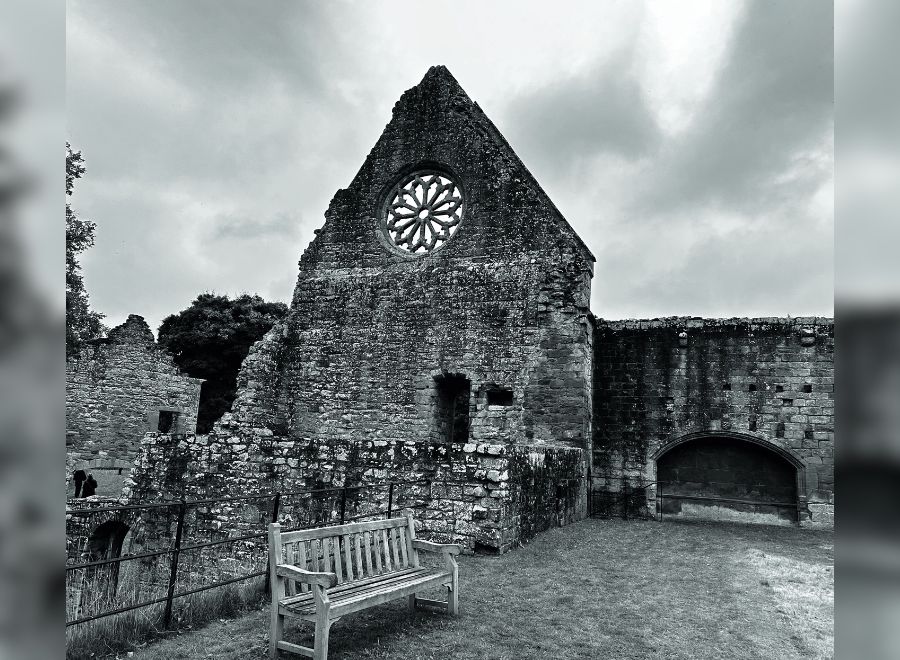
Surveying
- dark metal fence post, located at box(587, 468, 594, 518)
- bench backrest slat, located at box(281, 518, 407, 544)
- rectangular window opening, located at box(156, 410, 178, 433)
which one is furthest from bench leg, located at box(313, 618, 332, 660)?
rectangular window opening, located at box(156, 410, 178, 433)

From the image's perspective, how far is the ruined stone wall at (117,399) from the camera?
17000 millimetres

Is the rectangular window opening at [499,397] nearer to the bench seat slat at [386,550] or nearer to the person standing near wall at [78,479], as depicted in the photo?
the bench seat slat at [386,550]

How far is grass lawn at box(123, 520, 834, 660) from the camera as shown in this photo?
4328mm

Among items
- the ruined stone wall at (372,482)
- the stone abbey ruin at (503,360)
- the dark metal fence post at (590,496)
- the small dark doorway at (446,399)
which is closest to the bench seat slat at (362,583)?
the ruined stone wall at (372,482)

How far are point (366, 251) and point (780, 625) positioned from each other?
1126cm

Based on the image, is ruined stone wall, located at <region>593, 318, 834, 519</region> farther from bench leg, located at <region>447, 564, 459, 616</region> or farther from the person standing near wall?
the person standing near wall

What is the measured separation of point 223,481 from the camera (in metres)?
9.70

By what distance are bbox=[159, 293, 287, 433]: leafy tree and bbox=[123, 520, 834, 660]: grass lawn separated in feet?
88.6

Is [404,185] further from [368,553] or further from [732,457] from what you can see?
[368,553]

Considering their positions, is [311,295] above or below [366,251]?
below
